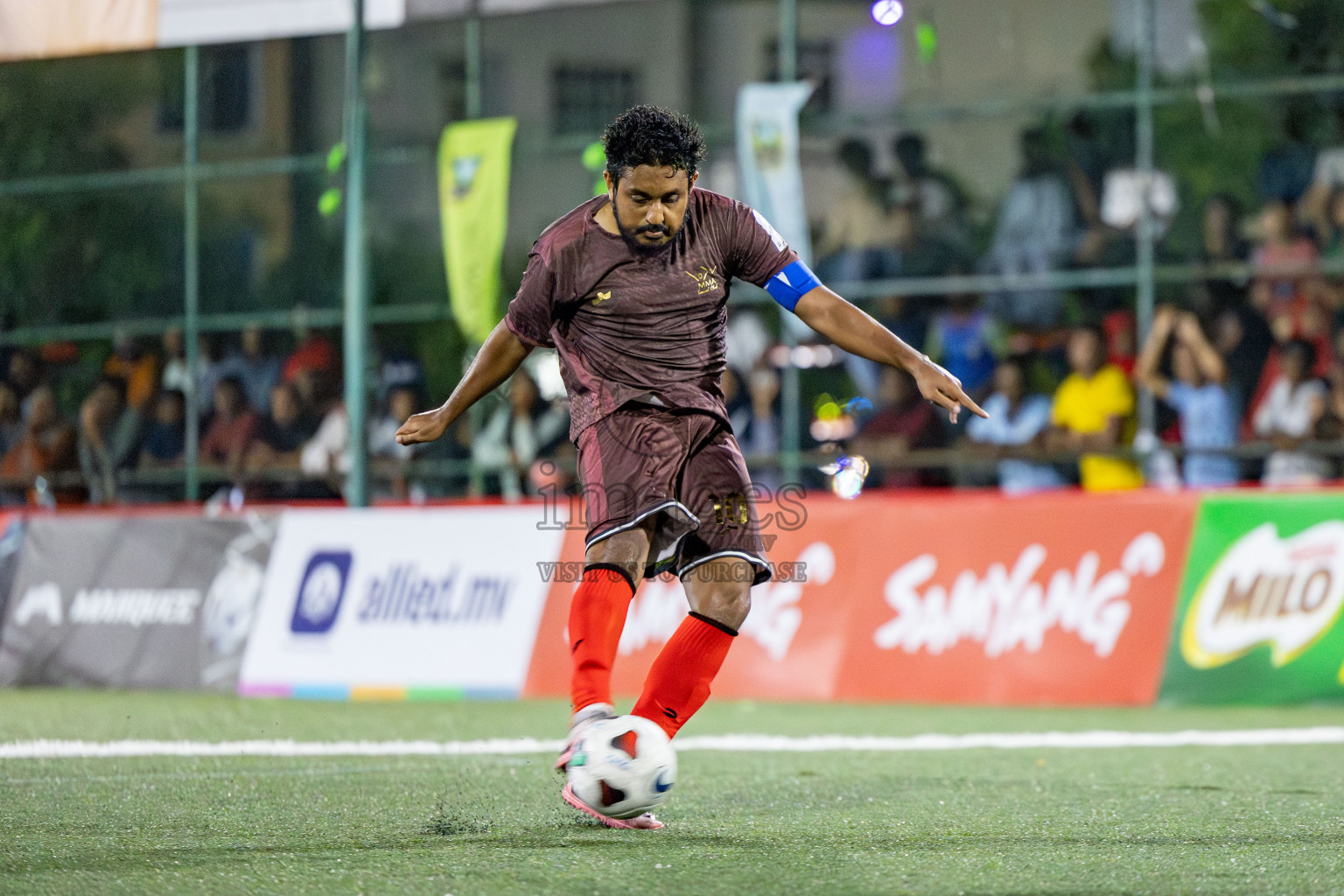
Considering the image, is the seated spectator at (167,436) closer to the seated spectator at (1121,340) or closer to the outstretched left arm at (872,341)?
the seated spectator at (1121,340)

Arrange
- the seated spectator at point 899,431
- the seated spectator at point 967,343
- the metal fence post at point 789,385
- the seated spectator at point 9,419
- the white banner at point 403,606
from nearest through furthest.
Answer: the white banner at point 403,606 → the seated spectator at point 899,431 → the seated spectator at point 967,343 → the metal fence post at point 789,385 → the seated spectator at point 9,419

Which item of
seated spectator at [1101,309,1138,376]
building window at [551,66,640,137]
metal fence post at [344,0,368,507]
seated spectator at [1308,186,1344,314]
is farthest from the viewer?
building window at [551,66,640,137]

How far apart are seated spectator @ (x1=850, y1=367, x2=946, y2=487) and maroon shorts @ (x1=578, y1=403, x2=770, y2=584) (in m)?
8.43

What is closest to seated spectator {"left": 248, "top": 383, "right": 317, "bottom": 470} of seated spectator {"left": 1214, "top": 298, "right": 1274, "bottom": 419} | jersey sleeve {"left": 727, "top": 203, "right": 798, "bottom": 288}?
seated spectator {"left": 1214, "top": 298, "right": 1274, "bottom": 419}

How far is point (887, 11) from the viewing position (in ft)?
51.2

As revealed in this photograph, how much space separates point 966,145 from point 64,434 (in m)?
9.17

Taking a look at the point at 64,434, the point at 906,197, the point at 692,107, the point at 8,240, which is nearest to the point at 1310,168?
the point at 906,197

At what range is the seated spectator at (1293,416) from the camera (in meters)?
12.7

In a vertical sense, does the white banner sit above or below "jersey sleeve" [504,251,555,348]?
below

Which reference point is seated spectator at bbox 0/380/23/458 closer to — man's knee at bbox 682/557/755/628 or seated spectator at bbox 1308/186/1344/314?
seated spectator at bbox 1308/186/1344/314

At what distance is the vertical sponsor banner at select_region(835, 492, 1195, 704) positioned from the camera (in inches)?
397

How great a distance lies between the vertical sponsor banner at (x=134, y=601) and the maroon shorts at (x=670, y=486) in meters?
6.77

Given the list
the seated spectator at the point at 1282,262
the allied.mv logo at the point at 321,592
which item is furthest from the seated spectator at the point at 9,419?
the seated spectator at the point at 1282,262

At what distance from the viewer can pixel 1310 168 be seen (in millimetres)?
13688
